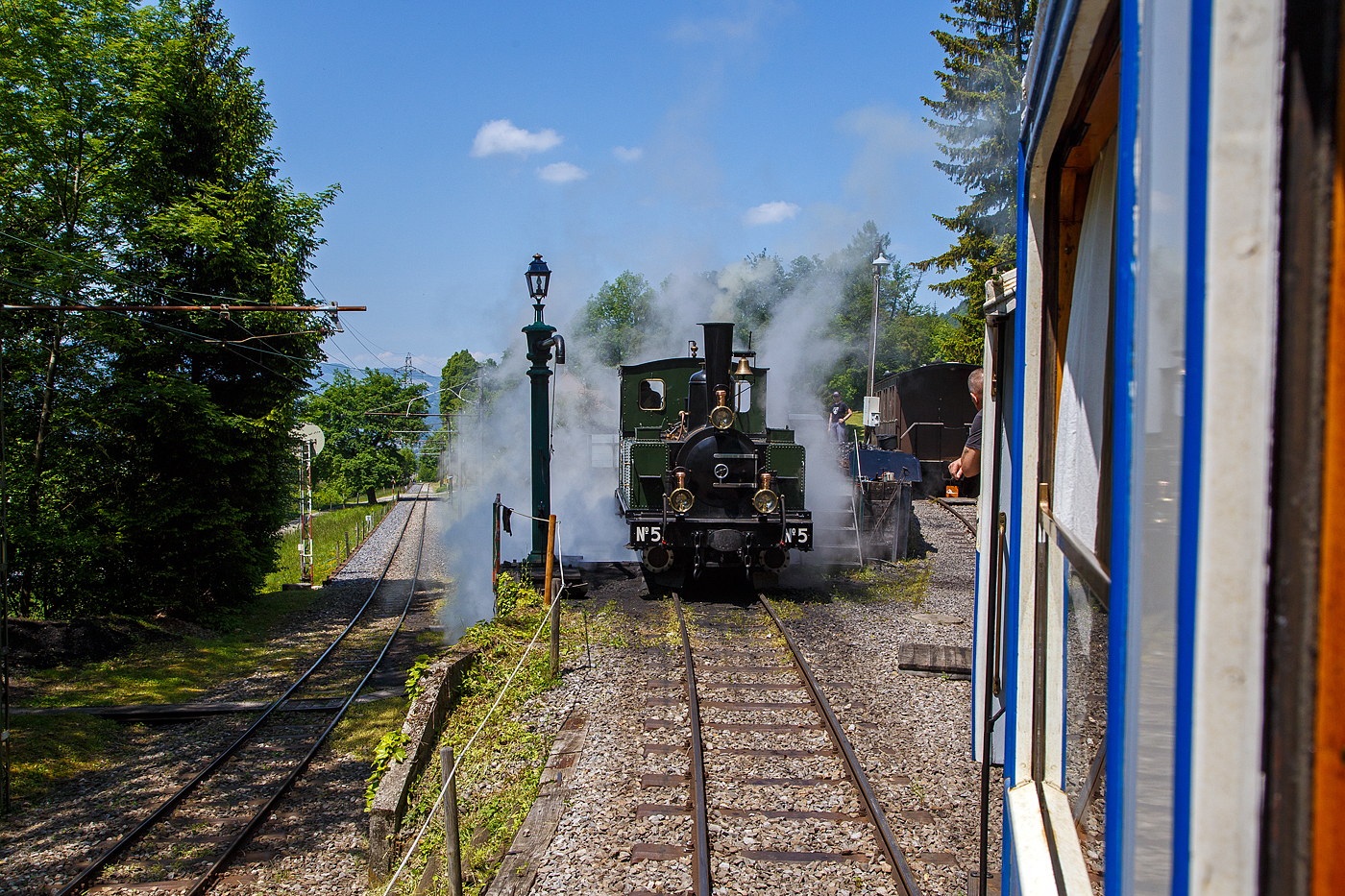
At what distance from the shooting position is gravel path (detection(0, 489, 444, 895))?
566 cm

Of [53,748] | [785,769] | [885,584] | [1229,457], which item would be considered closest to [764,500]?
[885,584]

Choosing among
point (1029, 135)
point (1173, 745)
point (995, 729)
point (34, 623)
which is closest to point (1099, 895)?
point (995, 729)

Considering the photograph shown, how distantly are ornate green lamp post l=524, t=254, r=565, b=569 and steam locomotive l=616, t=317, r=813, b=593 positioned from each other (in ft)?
3.76

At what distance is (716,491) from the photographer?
1032 centimetres

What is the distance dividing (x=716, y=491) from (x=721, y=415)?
0.97 metres

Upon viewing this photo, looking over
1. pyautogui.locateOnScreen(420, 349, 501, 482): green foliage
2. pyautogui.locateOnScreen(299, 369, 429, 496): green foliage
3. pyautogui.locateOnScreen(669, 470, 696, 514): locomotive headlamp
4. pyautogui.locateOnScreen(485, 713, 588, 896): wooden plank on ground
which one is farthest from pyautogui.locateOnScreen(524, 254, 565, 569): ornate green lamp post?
pyautogui.locateOnScreen(299, 369, 429, 496): green foliage

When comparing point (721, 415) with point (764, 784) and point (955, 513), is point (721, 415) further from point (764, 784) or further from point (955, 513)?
point (955, 513)

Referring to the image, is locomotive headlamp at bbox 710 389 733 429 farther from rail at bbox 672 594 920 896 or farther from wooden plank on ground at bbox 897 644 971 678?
wooden plank on ground at bbox 897 644 971 678

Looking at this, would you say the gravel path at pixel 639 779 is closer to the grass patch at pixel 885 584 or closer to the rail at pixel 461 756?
the grass patch at pixel 885 584

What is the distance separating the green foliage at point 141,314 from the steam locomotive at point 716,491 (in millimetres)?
5352

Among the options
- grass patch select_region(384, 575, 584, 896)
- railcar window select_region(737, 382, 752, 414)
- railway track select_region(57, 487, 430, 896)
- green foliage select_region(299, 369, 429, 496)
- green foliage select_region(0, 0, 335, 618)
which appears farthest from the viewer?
green foliage select_region(299, 369, 429, 496)

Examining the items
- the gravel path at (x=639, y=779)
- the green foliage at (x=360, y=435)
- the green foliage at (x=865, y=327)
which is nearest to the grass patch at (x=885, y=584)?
the gravel path at (x=639, y=779)

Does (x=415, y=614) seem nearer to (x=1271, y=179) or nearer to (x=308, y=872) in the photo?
(x=308, y=872)

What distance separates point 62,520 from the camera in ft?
38.3
